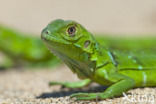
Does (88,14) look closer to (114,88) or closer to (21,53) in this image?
(21,53)

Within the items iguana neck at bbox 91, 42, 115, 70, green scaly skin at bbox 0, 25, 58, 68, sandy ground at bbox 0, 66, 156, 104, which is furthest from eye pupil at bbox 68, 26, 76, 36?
green scaly skin at bbox 0, 25, 58, 68

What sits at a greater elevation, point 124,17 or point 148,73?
point 124,17

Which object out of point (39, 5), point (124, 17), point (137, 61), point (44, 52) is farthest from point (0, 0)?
point (137, 61)

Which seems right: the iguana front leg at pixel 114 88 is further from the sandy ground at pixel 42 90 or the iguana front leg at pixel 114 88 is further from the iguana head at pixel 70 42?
the iguana head at pixel 70 42

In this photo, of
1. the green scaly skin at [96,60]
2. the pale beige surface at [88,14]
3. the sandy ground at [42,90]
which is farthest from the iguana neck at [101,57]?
the pale beige surface at [88,14]

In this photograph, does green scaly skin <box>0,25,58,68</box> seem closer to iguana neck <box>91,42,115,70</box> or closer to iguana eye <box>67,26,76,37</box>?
iguana neck <box>91,42,115,70</box>

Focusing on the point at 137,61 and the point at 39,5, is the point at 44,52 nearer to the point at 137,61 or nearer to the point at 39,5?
the point at 137,61

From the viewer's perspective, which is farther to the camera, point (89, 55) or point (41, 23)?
point (41, 23)
